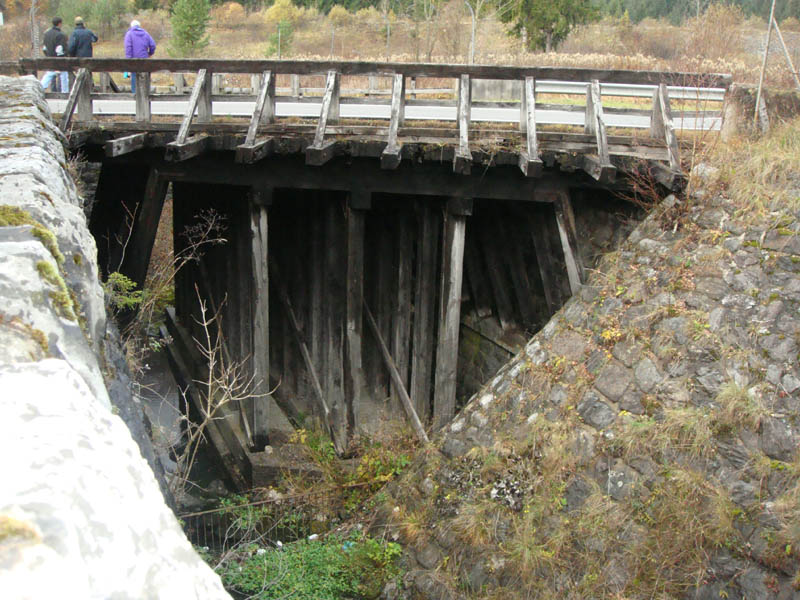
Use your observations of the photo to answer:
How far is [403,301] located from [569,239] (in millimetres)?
2295

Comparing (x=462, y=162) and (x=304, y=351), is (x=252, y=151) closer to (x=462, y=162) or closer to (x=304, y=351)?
(x=462, y=162)

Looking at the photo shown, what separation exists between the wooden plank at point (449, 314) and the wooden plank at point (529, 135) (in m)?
1.04

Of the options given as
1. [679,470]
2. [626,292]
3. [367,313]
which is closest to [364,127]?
[367,313]

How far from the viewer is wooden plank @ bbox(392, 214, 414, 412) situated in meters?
8.90

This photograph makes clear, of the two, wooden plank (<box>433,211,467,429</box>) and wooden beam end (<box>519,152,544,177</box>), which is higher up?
wooden beam end (<box>519,152,544,177</box>)

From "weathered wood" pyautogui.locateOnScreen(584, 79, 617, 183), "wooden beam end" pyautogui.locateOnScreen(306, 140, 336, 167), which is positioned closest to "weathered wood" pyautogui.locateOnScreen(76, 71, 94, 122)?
"wooden beam end" pyautogui.locateOnScreen(306, 140, 336, 167)

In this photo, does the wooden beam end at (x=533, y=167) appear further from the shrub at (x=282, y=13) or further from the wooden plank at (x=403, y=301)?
the shrub at (x=282, y=13)

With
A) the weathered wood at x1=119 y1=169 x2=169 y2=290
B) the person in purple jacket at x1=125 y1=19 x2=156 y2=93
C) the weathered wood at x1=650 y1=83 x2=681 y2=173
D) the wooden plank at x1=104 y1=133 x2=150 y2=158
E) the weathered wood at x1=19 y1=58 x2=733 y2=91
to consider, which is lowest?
the weathered wood at x1=119 y1=169 x2=169 y2=290

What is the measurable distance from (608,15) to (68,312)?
4021 centimetres

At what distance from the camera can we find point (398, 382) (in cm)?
896

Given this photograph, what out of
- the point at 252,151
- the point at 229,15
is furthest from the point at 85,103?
the point at 229,15

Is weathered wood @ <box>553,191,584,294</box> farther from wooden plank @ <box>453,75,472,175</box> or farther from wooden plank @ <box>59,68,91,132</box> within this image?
wooden plank @ <box>59,68,91,132</box>

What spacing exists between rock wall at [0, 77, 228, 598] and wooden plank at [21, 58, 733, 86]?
6265 millimetres

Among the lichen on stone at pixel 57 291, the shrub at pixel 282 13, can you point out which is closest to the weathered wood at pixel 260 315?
the lichen on stone at pixel 57 291
